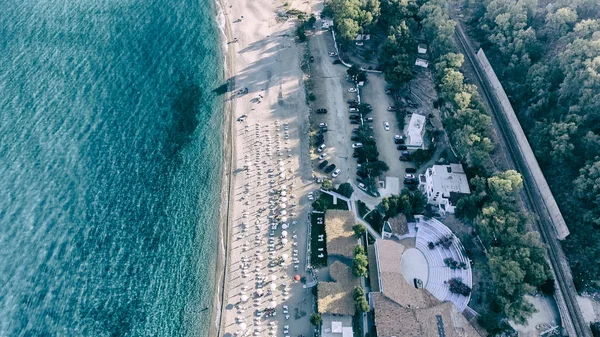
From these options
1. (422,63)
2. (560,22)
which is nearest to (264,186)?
(422,63)

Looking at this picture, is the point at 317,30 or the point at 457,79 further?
the point at 317,30

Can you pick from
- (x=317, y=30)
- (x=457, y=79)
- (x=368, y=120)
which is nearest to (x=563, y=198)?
(x=457, y=79)

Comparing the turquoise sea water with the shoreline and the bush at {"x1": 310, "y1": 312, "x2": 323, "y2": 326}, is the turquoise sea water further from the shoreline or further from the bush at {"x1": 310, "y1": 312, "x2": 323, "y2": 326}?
the bush at {"x1": 310, "y1": 312, "x2": 323, "y2": 326}

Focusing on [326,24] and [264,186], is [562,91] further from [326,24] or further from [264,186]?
[326,24]

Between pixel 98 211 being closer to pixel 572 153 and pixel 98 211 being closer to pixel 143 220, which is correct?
pixel 143 220

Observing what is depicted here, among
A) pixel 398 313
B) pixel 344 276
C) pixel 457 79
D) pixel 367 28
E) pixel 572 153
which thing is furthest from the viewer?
pixel 367 28

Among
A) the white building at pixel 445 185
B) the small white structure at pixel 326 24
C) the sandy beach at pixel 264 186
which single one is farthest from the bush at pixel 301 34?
the white building at pixel 445 185

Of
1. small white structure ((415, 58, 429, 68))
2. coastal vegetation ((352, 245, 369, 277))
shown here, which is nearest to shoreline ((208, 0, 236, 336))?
coastal vegetation ((352, 245, 369, 277))
